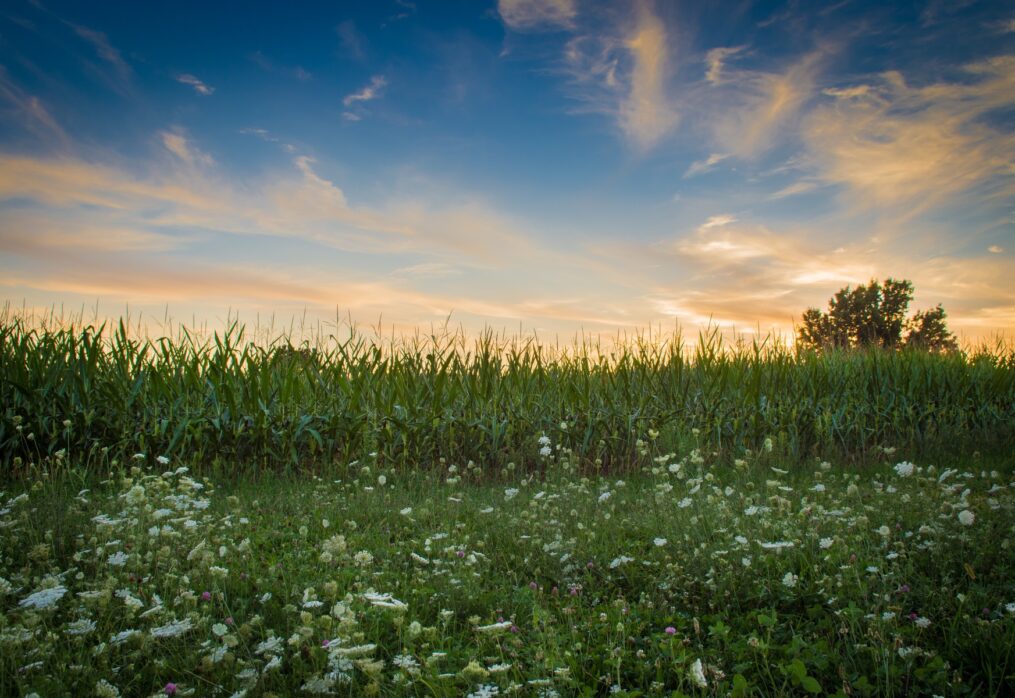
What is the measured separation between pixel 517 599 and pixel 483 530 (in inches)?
58.0

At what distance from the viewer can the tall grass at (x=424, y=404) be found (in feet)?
25.1

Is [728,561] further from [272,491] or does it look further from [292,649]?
[272,491]

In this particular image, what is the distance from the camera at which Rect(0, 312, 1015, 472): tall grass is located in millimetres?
7637

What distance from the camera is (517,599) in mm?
3719

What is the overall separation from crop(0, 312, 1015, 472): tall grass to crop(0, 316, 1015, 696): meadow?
4 centimetres

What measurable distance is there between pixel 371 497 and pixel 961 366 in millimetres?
11133

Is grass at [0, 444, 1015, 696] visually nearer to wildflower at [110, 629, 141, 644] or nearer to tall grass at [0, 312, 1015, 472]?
wildflower at [110, 629, 141, 644]

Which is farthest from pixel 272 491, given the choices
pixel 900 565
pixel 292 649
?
pixel 900 565

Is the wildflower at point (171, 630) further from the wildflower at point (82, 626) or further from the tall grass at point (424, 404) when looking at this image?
the tall grass at point (424, 404)

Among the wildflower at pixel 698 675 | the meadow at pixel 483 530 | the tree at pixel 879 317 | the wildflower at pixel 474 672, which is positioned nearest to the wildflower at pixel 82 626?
the meadow at pixel 483 530

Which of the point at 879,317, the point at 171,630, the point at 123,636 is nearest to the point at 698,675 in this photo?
the point at 171,630

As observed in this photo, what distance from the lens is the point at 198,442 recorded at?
7.60 meters

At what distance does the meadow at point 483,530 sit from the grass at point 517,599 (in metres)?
0.02

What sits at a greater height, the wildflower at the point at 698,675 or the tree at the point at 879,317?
the tree at the point at 879,317
